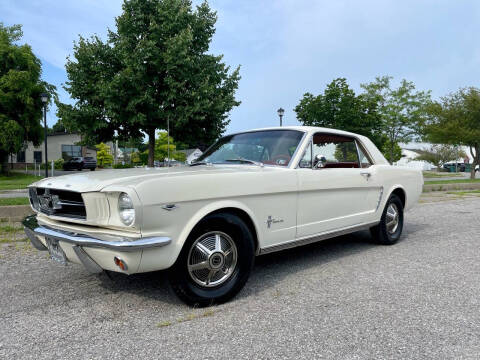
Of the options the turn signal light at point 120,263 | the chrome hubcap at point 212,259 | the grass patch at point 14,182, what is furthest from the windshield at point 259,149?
the grass patch at point 14,182

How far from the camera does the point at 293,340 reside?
2301 mm

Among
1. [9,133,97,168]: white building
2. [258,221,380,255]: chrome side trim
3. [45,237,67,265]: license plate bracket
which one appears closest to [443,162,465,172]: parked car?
[9,133,97,168]: white building

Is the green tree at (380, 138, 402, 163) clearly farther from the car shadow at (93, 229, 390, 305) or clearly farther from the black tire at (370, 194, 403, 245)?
the car shadow at (93, 229, 390, 305)

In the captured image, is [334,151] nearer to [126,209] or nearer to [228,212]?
[228,212]

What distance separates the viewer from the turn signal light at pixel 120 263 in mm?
2480

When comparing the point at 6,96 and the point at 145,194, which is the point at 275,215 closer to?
the point at 145,194

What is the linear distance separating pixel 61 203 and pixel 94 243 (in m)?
0.64

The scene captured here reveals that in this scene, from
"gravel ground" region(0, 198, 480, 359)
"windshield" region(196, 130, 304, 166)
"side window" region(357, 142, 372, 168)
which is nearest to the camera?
"gravel ground" region(0, 198, 480, 359)

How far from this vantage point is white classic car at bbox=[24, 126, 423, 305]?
2533 millimetres

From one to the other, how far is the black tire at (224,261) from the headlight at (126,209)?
0.47 meters

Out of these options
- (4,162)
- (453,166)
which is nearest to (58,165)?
(4,162)

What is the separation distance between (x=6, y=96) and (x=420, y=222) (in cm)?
2756

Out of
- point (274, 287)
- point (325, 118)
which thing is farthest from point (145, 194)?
point (325, 118)

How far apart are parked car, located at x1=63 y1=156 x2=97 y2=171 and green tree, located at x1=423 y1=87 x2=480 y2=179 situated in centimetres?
2979
